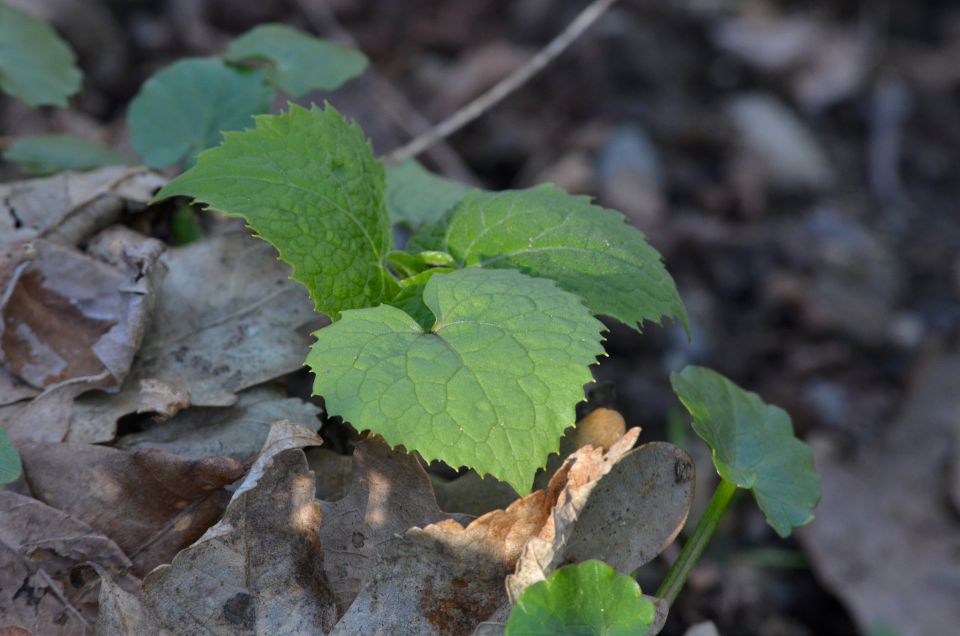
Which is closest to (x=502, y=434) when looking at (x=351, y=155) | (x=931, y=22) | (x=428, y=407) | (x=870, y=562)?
(x=428, y=407)

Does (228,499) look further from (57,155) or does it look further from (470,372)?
(57,155)

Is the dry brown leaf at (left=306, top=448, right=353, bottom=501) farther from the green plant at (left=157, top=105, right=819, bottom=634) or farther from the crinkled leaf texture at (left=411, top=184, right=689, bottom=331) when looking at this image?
the crinkled leaf texture at (left=411, top=184, right=689, bottom=331)

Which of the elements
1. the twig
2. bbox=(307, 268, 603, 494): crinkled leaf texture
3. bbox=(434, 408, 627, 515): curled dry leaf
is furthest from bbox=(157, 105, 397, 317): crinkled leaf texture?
the twig

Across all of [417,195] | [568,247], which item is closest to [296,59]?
[417,195]

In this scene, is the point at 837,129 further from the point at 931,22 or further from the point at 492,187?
the point at 492,187

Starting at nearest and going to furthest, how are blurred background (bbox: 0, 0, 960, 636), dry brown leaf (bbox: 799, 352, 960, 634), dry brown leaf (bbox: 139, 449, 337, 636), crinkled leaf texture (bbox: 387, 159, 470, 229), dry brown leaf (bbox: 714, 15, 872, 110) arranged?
dry brown leaf (bbox: 139, 449, 337, 636) < crinkled leaf texture (bbox: 387, 159, 470, 229) < dry brown leaf (bbox: 799, 352, 960, 634) < blurred background (bbox: 0, 0, 960, 636) < dry brown leaf (bbox: 714, 15, 872, 110)

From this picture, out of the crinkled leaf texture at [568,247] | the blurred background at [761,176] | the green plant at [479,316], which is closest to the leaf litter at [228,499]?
the green plant at [479,316]

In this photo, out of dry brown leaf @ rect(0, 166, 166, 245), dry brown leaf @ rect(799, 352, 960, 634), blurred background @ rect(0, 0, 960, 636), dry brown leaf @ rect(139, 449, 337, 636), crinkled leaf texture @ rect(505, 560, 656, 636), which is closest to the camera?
crinkled leaf texture @ rect(505, 560, 656, 636)

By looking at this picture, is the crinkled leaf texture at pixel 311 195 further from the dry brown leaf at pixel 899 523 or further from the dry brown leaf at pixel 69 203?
the dry brown leaf at pixel 899 523
